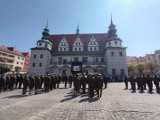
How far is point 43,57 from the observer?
39.7 m

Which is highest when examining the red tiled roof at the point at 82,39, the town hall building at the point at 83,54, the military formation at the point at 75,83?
the red tiled roof at the point at 82,39

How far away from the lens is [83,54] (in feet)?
139

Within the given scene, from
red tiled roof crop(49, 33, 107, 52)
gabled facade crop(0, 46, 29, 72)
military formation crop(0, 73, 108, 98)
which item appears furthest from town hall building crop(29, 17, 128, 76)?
military formation crop(0, 73, 108, 98)

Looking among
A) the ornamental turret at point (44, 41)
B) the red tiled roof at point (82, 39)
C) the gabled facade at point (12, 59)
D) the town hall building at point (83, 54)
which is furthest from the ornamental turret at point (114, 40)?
the gabled facade at point (12, 59)

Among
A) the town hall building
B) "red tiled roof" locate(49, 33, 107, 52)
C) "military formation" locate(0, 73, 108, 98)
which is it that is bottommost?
"military formation" locate(0, 73, 108, 98)

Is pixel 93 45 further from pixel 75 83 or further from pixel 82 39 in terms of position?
pixel 75 83

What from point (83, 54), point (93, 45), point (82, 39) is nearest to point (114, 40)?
point (93, 45)

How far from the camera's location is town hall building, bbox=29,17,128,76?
37.6 m

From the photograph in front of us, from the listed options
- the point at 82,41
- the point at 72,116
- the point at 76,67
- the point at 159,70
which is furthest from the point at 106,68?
the point at 72,116

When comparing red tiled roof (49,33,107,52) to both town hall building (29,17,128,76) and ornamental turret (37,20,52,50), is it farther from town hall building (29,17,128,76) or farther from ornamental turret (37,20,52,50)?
ornamental turret (37,20,52,50)

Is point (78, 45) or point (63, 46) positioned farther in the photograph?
point (63, 46)

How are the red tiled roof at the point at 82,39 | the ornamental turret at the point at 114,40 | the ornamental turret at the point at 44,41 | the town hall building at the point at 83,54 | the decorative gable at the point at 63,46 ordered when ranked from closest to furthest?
1. the town hall building at the point at 83,54
2. the ornamental turret at the point at 114,40
3. the ornamental turret at the point at 44,41
4. the decorative gable at the point at 63,46
5. the red tiled roof at the point at 82,39

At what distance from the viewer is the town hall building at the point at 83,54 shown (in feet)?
123

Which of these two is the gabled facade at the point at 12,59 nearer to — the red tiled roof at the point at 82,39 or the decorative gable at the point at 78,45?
the red tiled roof at the point at 82,39
